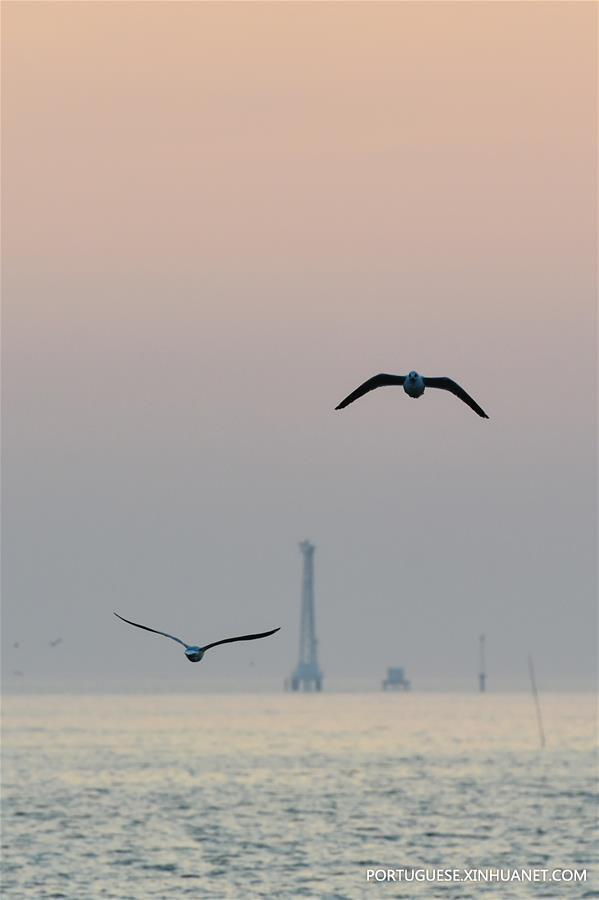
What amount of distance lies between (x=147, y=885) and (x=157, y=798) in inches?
2476

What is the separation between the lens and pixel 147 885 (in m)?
121

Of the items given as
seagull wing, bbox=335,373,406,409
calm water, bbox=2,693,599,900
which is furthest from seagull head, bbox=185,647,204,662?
calm water, bbox=2,693,599,900

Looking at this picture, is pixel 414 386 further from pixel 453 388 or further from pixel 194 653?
pixel 194 653

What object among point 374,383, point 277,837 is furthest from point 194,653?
point 277,837

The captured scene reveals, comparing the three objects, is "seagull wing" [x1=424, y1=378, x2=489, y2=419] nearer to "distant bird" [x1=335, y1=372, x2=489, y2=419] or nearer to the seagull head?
"distant bird" [x1=335, y1=372, x2=489, y2=419]

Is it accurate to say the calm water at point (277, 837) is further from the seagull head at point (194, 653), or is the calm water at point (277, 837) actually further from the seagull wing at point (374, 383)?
the seagull wing at point (374, 383)

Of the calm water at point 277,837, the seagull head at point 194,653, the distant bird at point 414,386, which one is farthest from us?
the calm water at point 277,837

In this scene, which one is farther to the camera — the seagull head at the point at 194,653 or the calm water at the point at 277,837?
the calm water at the point at 277,837

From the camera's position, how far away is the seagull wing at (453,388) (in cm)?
4812

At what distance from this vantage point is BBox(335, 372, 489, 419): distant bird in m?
47.2

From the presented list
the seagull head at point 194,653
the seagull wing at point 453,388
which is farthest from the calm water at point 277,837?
the seagull wing at point 453,388

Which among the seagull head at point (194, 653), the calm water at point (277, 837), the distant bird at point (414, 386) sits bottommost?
the calm water at point (277, 837)

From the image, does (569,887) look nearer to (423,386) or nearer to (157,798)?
(157,798)

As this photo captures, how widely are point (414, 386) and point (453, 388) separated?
173 centimetres
